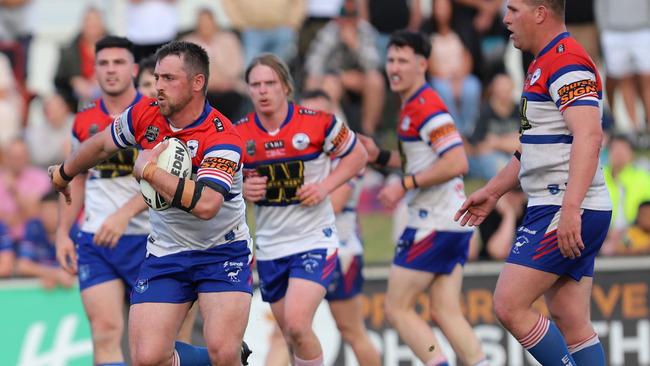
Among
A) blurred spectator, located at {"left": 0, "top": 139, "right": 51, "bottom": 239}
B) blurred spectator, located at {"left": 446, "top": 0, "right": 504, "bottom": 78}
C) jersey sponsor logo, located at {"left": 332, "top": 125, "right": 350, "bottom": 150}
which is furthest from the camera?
blurred spectator, located at {"left": 446, "top": 0, "right": 504, "bottom": 78}

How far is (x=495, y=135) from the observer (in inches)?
572

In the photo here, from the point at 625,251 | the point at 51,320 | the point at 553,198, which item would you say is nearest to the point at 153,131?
the point at 553,198

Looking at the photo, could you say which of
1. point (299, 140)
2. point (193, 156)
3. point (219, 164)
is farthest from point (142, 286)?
point (299, 140)

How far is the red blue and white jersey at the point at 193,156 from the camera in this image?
7500 millimetres

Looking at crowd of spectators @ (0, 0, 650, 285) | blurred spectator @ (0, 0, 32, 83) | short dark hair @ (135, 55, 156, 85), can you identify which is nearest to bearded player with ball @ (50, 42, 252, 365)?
short dark hair @ (135, 55, 156, 85)

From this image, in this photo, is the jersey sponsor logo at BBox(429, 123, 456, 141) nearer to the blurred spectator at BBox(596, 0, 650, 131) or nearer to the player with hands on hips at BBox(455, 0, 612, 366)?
the player with hands on hips at BBox(455, 0, 612, 366)

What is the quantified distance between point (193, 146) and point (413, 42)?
2910 mm

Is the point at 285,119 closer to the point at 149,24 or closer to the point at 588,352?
the point at 588,352

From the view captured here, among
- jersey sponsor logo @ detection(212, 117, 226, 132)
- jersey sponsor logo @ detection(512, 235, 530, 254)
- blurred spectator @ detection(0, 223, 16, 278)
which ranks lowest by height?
blurred spectator @ detection(0, 223, 16, 278)

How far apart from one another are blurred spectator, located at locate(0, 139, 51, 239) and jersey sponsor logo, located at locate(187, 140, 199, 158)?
6.38 metres

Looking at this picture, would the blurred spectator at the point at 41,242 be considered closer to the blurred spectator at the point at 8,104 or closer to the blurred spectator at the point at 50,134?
the blurred spectator at the point at 50,134

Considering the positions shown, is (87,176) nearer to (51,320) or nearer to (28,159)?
(51,320)

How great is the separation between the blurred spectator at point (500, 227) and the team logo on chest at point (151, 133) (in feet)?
18.8

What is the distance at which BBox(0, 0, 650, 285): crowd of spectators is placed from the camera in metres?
14.6
